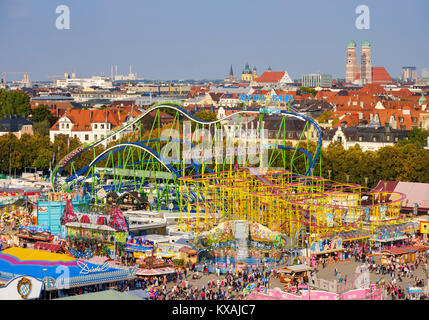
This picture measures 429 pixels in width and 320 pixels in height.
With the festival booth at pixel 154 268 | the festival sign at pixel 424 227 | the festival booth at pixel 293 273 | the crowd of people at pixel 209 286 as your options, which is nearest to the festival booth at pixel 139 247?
the festival booth at pixel 154 268

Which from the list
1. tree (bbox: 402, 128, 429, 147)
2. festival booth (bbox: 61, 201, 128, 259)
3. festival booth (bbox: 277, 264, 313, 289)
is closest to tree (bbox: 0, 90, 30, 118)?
tree (bbox: 402, 128, 429, 147)

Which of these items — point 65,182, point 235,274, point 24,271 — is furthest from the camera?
point 65,182

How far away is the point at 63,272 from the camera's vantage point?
3198 centimetres

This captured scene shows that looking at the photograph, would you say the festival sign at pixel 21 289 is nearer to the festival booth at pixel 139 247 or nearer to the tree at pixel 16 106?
the festival booth at pixel 139 247

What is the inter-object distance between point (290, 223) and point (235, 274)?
6.59 m

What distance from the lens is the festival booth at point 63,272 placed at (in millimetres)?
31422

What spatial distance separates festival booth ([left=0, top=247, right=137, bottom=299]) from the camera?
31422 mm

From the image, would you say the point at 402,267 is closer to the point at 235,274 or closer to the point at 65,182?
the point at 235,274

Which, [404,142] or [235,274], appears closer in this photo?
[235,274]

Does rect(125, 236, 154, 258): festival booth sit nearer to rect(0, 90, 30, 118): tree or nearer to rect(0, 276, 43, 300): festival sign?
rect(0, 276, 43, 300): festival sign

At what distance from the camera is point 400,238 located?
139 ft
